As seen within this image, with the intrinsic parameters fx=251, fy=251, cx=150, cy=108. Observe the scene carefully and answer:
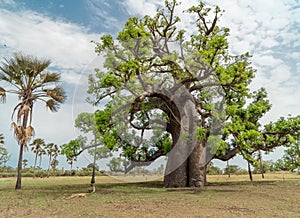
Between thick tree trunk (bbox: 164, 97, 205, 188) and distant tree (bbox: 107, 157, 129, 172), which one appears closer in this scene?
distant tree (bbox: 107, 157, 129, 172)

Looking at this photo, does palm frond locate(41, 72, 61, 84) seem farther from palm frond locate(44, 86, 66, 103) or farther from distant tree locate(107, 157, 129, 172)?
distant tree locate(107, 157, 129, 172)

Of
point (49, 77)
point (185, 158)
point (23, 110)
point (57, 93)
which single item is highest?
point (49, 77)

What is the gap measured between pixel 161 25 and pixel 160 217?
A: 11685mm

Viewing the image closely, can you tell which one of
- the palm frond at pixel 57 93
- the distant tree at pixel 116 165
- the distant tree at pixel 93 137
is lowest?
the distant tree at pixel 116 165

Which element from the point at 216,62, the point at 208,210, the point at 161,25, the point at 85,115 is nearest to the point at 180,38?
the point at 161,25

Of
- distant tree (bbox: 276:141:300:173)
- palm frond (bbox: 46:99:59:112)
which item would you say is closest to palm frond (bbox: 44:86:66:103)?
palm frond (bbox: 46:99:59:112)

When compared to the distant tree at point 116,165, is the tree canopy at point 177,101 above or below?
above

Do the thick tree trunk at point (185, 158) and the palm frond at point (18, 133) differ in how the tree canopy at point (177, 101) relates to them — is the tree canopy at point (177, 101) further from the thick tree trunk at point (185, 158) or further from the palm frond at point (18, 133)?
the palm frond at point (18, 133)

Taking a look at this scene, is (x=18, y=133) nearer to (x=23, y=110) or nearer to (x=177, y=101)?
(x=23, y=110)

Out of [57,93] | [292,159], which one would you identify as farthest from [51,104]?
[292,159]

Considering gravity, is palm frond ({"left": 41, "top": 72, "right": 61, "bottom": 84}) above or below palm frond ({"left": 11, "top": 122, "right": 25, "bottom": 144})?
above

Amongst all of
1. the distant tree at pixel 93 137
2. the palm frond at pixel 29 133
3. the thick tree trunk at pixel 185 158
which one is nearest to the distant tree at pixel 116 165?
the distant tree at pixel 93 137

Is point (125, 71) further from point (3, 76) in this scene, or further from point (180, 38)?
point (3, 76)

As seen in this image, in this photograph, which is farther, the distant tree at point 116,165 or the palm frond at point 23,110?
the palm frond at point 23,110
